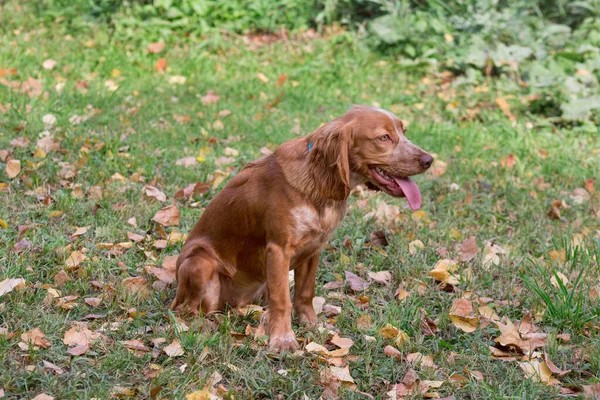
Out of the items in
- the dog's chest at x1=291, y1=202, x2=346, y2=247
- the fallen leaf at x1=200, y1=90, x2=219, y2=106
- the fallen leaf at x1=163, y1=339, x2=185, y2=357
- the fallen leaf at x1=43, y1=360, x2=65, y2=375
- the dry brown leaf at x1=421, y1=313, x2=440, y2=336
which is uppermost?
the dog's chest at x1=291, y1=202, x2=346, y2=247

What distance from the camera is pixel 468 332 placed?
371cm

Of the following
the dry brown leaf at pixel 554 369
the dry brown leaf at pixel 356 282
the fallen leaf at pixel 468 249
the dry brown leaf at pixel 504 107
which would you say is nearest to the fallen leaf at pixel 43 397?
the dry brown leaf at pixel 356 282

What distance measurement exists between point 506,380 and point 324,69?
6351mm

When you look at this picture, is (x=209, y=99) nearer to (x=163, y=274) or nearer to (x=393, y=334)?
(x=163, y=274)

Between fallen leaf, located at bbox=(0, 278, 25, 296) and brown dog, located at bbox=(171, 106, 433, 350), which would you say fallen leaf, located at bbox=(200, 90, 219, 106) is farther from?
fallen leaf, located at bbox=(0, 278, 25, 296)

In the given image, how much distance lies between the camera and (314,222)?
3.53m

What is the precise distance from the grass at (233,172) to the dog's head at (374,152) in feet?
2.37

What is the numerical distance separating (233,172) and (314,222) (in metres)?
2.41

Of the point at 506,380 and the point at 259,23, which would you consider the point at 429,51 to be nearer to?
the point at 259,23

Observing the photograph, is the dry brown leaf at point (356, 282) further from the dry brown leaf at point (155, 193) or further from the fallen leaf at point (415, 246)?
the dry brown leaf at point (155, 193)

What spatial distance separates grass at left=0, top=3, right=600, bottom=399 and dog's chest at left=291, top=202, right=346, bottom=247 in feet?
1.66

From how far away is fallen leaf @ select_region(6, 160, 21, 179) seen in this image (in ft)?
17.0

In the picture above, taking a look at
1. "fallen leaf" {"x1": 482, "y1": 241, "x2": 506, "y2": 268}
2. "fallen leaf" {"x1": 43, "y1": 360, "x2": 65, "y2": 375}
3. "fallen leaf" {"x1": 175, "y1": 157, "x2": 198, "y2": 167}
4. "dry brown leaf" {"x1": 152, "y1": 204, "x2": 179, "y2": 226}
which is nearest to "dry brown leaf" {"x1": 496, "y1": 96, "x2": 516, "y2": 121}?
"fallen leaf" {"x1": 482, "y1": 241, "x2": 506, "y2": 268}

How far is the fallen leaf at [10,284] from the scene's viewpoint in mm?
3674
